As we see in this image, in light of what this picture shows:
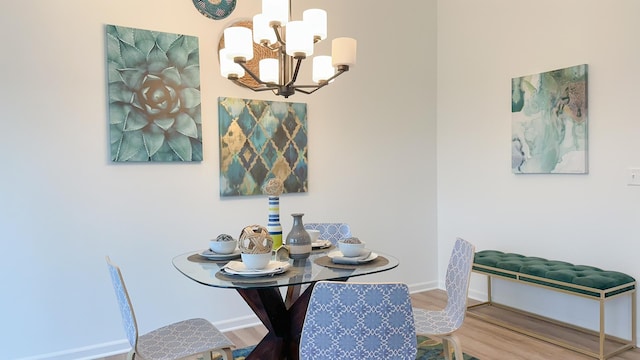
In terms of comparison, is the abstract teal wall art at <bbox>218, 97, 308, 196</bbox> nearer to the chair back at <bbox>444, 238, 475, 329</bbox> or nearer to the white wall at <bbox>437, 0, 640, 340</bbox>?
the white wall at <bbox>437, 0, 640, 340</bbox>

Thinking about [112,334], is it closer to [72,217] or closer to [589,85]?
[72,217]

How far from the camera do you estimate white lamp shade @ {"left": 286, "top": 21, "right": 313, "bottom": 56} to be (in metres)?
2.18

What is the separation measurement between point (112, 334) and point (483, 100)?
350cm

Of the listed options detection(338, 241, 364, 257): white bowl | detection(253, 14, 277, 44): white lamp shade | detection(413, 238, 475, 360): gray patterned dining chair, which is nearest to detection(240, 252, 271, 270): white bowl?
detection(338, 241, 364, 257): white bowl

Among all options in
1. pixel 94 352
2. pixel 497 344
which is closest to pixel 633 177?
pixel 497 344

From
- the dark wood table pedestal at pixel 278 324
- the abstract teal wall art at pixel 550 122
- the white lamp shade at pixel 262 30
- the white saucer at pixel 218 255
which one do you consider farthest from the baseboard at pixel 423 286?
the white lamp shade at pixel 262 30

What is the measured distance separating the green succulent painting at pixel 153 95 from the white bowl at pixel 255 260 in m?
1.55

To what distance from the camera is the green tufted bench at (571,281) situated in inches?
114

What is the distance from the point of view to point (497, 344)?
3215 mm

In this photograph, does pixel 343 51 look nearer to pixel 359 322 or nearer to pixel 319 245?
pixel 319 245

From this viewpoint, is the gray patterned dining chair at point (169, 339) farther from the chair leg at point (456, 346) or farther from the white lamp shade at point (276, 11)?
the white lamp shade at point (276, 11)

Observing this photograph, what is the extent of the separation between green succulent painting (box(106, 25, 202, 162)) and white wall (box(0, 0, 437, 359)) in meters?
0.07

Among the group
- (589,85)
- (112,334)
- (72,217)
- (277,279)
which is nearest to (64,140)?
(72,217)

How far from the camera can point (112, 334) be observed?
316cm
